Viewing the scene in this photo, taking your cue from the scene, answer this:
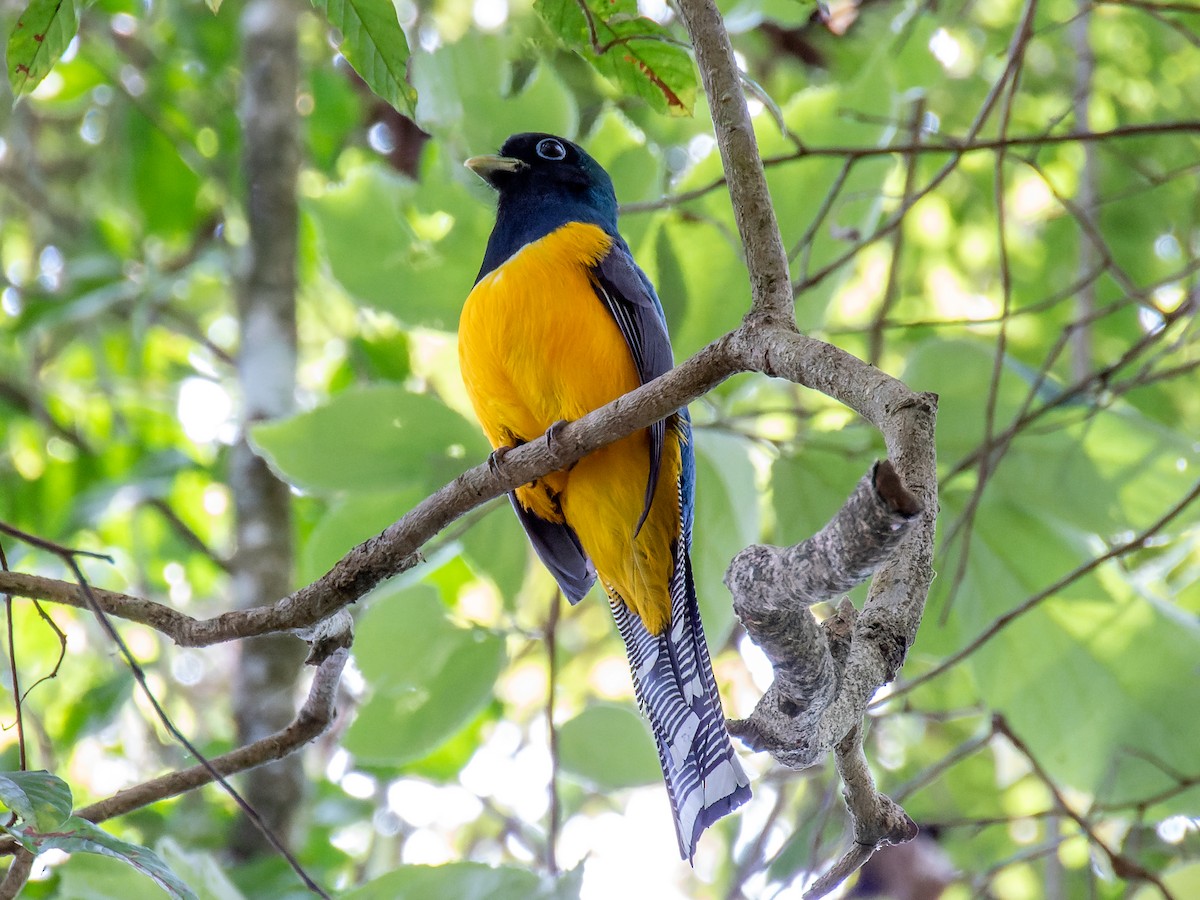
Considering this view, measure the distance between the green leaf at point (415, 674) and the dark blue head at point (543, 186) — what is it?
1055 millimetres

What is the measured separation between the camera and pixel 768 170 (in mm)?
2848

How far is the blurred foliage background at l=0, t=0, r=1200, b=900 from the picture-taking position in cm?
272

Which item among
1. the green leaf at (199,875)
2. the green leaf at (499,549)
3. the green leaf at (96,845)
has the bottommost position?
Result: the green leaf at (96,845)

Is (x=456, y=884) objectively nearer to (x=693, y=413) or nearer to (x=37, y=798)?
(x=37, y=798)

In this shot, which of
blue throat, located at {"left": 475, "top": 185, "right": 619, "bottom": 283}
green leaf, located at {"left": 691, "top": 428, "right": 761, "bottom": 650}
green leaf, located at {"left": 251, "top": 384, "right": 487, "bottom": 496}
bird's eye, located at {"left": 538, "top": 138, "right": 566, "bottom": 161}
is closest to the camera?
green leaf, located at {"left": 251, "top": 384, "right": 487, "bottom": 496}

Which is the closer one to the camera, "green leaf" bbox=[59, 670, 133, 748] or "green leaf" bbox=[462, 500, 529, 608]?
"green leaf" bbox=[462, 500, 529, 608]

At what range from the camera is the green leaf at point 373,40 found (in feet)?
6.54

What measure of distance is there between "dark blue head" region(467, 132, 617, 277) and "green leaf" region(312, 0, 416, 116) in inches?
44.1

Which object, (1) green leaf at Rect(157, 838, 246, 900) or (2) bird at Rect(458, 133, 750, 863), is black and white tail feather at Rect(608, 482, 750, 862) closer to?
(2) bird at Rect(458, 133, 750, 863)

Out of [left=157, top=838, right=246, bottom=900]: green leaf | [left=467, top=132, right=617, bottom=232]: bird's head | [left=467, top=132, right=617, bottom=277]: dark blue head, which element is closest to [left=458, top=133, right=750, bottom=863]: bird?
[left=467, top=132, right=617, bottom=277]: dark blue head

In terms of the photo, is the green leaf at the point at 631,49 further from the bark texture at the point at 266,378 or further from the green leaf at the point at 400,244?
the bark texture at the point at 266,378

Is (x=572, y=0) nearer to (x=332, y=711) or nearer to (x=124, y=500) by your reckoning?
(x=332, y=711)

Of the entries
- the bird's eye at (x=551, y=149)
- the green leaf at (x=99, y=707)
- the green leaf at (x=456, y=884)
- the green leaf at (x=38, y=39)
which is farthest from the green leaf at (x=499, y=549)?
the green leaf at (x=38, y=39)

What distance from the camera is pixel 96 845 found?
1.46 meters
